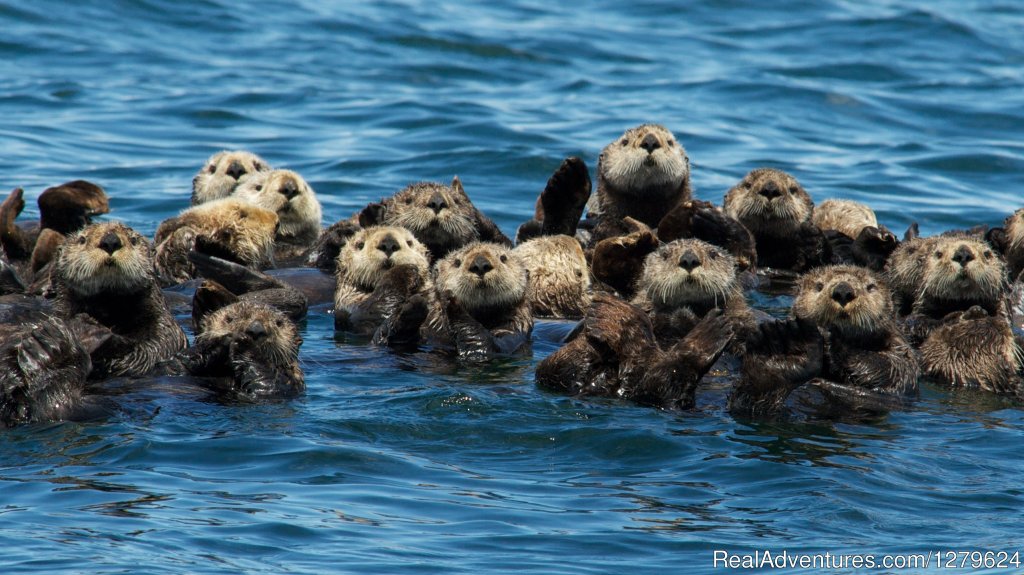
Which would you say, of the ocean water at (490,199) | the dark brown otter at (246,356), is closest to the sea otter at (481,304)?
the ocean water at (490,199)

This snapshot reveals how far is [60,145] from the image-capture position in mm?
17703

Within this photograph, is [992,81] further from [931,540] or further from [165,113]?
[931,540]

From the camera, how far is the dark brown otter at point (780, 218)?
→ 35.4 ft

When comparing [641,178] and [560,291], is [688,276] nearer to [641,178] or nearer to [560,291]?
[560,291]

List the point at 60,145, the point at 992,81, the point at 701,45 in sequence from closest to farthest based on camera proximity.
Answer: the point at 60,145
the point at 992,81
the point at 701,45

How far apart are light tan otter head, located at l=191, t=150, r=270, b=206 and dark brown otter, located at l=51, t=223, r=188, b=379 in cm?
442

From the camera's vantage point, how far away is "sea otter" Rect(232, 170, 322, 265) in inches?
448

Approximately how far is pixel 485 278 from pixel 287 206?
360 cm

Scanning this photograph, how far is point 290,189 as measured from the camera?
1144cm

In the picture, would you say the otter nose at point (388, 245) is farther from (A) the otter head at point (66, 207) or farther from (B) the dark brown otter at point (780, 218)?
(B) the dark brown otter at point (780, 218)

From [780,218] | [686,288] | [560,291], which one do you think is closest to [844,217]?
[780,218]

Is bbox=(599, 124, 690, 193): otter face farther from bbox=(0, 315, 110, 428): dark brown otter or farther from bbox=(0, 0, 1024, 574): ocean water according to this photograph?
bbox=(0, 315, 110, 428): dark brown otter

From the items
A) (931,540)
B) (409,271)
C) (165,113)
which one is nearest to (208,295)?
(409,271)

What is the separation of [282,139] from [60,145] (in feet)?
9.77
